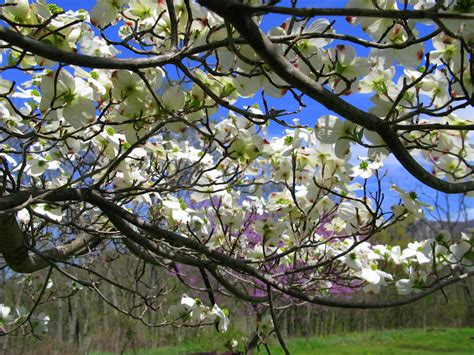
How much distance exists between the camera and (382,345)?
987 centimetres

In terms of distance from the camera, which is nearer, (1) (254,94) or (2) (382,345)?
(1) (254,94)

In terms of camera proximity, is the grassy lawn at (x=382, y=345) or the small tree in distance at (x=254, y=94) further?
the grassy lawn at (x=382, y=345)

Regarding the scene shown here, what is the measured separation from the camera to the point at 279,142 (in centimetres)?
155

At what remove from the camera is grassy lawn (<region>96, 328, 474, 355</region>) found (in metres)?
8.02

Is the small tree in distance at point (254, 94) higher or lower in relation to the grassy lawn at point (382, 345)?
higher

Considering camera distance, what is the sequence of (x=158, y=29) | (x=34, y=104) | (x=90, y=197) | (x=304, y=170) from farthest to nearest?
(x=304, y=170) < (x=34, y=104) < (x=90, y=197) < (x=158, y=29)

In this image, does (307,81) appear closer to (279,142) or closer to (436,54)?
(436,54)

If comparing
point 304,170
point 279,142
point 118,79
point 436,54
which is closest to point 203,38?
point 118,79

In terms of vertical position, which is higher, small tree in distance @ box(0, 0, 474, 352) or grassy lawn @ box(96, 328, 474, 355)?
small tree in distance @ box(0, 0, 474, 352)

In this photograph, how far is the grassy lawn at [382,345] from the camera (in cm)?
802

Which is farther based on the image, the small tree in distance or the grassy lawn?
the grassy lawn

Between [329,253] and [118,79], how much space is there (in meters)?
1.35

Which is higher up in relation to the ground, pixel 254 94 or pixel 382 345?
pixel 254 94

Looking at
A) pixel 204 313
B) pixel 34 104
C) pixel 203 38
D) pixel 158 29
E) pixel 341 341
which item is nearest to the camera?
pixel 203 38
